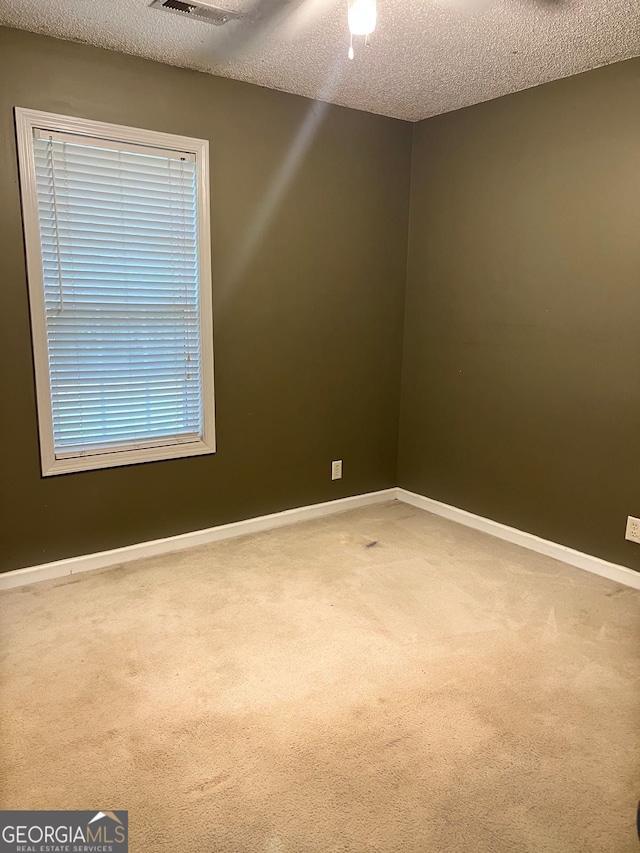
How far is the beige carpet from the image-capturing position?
1.59m

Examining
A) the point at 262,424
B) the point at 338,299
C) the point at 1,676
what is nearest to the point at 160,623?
the point at 1,676

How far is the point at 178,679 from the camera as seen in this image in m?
2.16

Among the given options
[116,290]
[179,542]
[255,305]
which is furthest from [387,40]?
[179,542]

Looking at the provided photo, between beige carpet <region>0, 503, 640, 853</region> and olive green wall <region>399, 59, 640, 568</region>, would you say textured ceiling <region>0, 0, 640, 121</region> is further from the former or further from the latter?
beige carpet <region>0, 503, 640, 853</region>

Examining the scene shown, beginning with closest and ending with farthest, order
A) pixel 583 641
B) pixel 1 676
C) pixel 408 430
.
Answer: pixel 1 676
pixel 583 641
pixel 408 430

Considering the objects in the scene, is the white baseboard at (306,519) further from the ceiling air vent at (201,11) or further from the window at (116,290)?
the ceiling air vent at (201,11)

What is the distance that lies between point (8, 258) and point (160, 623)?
173cm

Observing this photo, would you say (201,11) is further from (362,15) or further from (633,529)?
(633,529)

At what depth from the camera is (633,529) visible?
9.52ft

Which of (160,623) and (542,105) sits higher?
(542,105)

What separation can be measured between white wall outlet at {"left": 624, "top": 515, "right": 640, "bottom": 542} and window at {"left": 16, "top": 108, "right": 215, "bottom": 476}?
2.21m

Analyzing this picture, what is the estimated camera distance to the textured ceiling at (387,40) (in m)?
2.27

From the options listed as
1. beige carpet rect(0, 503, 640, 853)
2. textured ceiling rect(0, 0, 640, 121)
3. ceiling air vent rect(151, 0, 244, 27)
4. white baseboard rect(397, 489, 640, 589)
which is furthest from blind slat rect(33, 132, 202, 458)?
white baseboard rect(397, 489, 640, 589)

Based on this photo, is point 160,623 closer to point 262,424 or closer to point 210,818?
point 210,818
